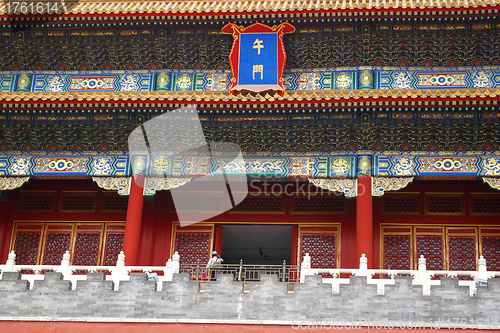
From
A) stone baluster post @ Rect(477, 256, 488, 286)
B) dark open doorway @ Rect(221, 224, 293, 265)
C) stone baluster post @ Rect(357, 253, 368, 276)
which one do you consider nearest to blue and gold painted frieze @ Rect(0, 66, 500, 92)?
dark open doorway @ Rect(221, 224, 293, 265)

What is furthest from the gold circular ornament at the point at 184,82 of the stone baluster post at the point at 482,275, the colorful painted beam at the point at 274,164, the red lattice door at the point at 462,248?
the stone baluster post at the point at 482,275

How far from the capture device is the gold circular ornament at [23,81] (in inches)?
706

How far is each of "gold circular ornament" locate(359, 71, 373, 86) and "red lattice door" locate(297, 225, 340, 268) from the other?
370 centimetres

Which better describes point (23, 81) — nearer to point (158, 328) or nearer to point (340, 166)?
point (340, 166)

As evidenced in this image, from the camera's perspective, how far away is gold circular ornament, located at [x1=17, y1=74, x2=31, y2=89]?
17922 mm


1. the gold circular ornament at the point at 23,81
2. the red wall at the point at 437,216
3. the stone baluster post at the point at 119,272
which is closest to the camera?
the stone baluster post at the point at 119,272

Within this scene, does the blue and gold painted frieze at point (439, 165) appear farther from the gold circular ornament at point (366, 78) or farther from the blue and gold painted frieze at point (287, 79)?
the gold circular ornament at point (366, 78)

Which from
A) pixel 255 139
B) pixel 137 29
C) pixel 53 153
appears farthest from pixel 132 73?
pixel 255 139

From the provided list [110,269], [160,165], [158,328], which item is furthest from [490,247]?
[110,269]

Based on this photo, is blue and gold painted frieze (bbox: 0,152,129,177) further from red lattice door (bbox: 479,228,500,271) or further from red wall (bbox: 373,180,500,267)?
red lattice door (bbox: 479,228,500,271)

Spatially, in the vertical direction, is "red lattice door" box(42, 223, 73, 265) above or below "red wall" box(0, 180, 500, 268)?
below

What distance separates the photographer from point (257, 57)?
55.0ft

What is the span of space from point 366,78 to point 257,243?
5369 millimetres

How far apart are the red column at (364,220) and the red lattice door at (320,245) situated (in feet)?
4.63
